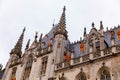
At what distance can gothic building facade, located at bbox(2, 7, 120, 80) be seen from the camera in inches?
881

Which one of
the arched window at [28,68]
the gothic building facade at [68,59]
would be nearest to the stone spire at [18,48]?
the gothic building facade at [68,59]

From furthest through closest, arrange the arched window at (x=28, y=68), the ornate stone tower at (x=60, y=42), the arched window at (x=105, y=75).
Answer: the arched window at (x=28, y=68) → the ornate stone tower at (x=60, y=42) → the arched window at (x=105, y=75)

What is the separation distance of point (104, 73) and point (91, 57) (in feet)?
7.83

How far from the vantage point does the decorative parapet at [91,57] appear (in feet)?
73.7

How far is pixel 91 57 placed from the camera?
933 inches

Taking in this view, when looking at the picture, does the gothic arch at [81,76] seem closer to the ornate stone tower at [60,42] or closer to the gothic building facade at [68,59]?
the gothic building facade at [68,59]

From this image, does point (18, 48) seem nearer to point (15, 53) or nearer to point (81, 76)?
point (15, 53)

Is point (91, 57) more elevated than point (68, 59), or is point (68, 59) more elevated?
point (68, 59)

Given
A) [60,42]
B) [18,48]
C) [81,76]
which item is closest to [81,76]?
[81,76]

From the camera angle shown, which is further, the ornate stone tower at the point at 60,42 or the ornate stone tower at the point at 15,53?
the ornate stone tower at the point at 15,53

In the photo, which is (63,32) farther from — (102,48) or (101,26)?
(102,48)

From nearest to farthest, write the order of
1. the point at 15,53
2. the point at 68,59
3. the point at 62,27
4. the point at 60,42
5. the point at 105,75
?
1. the point at 105,75
2. the point at 68,59
3. the point at 60,42
4. the point at 62,27
5. the point at 15,53

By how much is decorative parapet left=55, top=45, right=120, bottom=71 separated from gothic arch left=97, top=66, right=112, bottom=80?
129cm

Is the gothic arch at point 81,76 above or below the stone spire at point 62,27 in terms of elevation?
below
